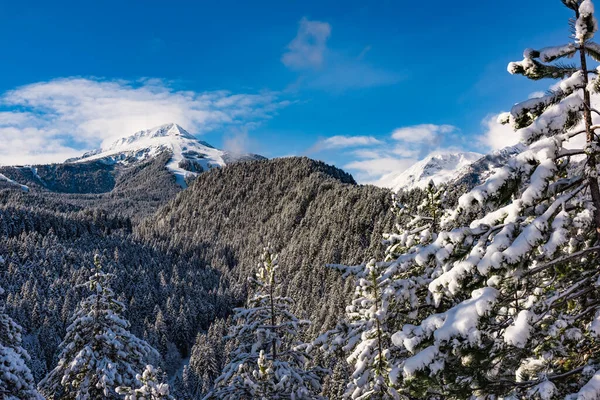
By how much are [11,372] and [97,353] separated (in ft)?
14.5

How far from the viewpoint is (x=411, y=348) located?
509 centimetres

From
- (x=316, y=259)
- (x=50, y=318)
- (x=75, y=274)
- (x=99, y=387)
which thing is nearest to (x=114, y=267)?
(x=75, y=274)

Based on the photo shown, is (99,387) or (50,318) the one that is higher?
(50,318)

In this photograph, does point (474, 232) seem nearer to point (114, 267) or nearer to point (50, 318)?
point (50, 318)

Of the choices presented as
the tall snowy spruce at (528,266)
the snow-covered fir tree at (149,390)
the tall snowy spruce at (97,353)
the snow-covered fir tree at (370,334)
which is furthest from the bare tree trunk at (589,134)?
the tall snowy spruce at (97,353)

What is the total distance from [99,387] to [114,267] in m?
150

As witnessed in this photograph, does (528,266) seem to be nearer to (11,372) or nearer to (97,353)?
(11,372)

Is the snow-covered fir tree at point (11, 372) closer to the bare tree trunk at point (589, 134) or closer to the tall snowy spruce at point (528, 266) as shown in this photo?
the tall snowy spruce at point (528, 266)

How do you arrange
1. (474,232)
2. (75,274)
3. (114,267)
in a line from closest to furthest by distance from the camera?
(474,232) < (75,274) < (114,267)

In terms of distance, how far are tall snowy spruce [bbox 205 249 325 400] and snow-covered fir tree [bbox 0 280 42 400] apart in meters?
5.48

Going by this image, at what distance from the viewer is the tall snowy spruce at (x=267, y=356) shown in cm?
1241

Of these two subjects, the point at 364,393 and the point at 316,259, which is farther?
the point at 316,259

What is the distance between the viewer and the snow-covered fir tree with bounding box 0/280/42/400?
1135 cm

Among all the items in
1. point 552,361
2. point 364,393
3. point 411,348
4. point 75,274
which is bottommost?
point 364,393
